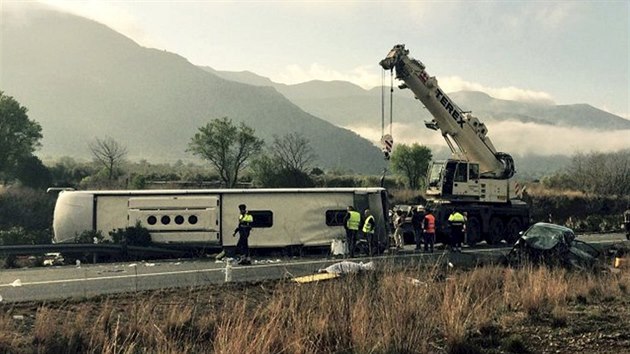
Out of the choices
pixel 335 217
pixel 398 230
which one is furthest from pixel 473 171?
pixel 335 217

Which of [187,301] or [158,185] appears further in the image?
[158,185]

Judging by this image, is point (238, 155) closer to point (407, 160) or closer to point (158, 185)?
point (158, 185)

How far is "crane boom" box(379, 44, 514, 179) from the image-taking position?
24.2 m

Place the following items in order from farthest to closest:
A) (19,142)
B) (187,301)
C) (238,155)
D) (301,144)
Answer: (301,144) < (238,155) < (19,142) < (187,301)

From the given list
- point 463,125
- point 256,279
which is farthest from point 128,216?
point 463,125

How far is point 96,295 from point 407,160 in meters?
70.0

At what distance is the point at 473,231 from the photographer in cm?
2369

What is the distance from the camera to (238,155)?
62938 mm

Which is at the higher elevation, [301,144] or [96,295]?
[301,144]

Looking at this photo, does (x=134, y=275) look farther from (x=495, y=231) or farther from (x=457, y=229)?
(x=495, y=231)

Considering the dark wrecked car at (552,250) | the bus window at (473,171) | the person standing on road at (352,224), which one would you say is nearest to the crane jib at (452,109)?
the bus window at (473,171)

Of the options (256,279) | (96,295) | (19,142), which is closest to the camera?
(96,295)

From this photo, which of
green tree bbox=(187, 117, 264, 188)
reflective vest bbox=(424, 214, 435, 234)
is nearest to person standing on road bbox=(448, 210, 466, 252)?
reflective vest bbox=(424, 214, 435, 234)

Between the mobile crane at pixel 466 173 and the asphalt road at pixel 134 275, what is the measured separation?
5503 millimetres
